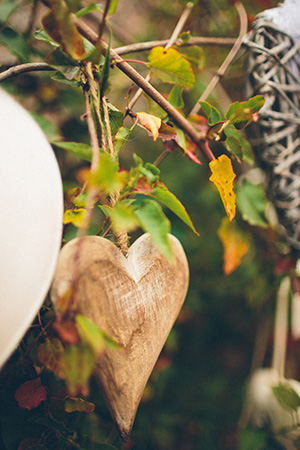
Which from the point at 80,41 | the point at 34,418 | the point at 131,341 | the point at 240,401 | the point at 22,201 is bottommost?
the point at 240,401

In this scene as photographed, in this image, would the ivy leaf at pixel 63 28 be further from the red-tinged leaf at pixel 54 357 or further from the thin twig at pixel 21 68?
the red-tinged leaf at pixel 54 357

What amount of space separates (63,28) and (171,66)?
0.46 feet

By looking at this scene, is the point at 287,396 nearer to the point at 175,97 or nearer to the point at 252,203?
the point at 252,203

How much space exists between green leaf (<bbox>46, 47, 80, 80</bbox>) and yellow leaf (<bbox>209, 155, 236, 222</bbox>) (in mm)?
186

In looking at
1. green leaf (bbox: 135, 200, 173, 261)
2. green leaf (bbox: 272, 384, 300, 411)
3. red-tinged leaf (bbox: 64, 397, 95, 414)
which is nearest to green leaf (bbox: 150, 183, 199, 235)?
green leaf (bbox: 135, 200, 173, 261)

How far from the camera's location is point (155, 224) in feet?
0.91

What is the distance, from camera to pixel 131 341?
0.33m

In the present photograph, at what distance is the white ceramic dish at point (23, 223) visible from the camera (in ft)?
0.77

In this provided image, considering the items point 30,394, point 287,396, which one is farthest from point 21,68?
point 287,396

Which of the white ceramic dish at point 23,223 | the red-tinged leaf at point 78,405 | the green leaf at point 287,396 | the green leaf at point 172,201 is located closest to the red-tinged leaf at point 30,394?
the red-tinged leaf at point 78,405

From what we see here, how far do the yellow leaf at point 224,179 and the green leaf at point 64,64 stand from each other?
0.61 feet

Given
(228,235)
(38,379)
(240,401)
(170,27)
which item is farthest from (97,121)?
(240,401)

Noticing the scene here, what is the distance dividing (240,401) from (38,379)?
2.94ft

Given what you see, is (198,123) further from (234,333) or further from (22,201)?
(234,333)
